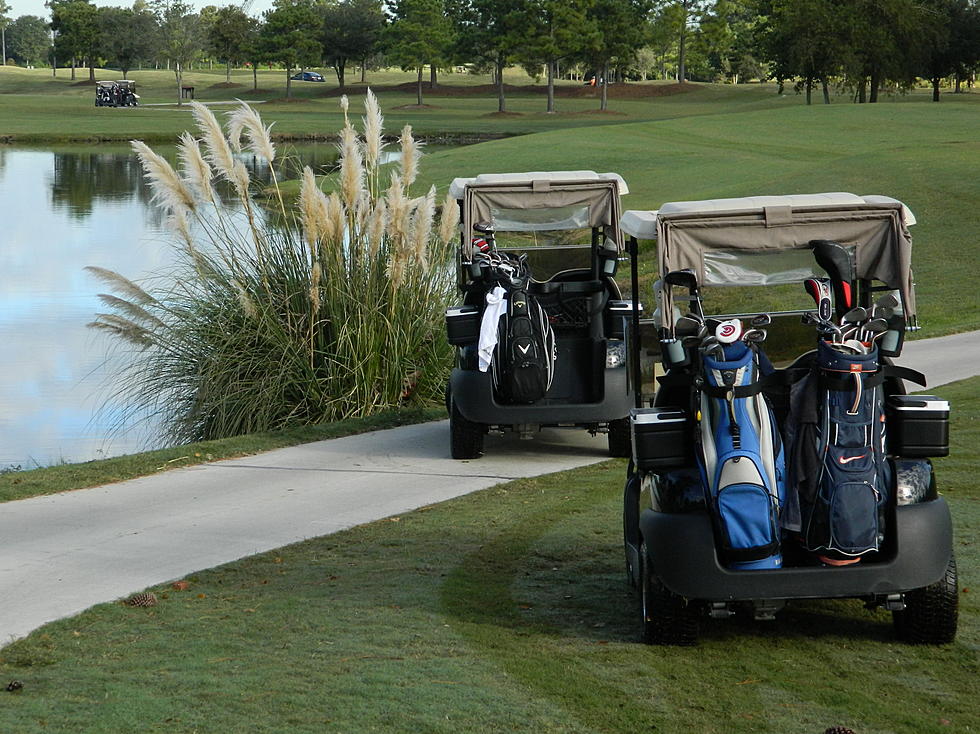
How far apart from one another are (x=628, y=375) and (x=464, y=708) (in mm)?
4976

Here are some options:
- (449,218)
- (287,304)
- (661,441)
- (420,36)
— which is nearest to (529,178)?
(449,218)

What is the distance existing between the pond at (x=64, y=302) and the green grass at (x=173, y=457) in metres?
2.23

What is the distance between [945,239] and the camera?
2212 centimetres

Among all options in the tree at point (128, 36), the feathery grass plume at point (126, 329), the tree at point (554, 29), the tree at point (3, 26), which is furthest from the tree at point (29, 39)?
the feathery grass plume at point (126, 329)

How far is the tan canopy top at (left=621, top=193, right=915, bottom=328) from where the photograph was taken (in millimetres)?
5895

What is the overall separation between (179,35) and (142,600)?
4081 inches

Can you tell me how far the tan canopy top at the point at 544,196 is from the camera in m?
10.2

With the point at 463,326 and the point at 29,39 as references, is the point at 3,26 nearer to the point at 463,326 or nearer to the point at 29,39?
the point at 29,39

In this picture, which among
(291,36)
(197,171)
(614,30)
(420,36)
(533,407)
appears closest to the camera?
(533,407)

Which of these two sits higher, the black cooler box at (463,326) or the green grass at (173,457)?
the black cooler box at (463,326)

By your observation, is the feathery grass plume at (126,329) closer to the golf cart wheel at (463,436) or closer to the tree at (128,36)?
the golf cart wheel at (463,436)

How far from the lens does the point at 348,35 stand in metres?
101

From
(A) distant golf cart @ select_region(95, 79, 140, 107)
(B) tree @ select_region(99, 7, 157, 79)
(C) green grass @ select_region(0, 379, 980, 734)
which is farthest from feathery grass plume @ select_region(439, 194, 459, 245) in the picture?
(B) tree @ select_region(99, 7, 157, 79)

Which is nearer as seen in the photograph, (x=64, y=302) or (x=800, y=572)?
(x=800, y=572)
